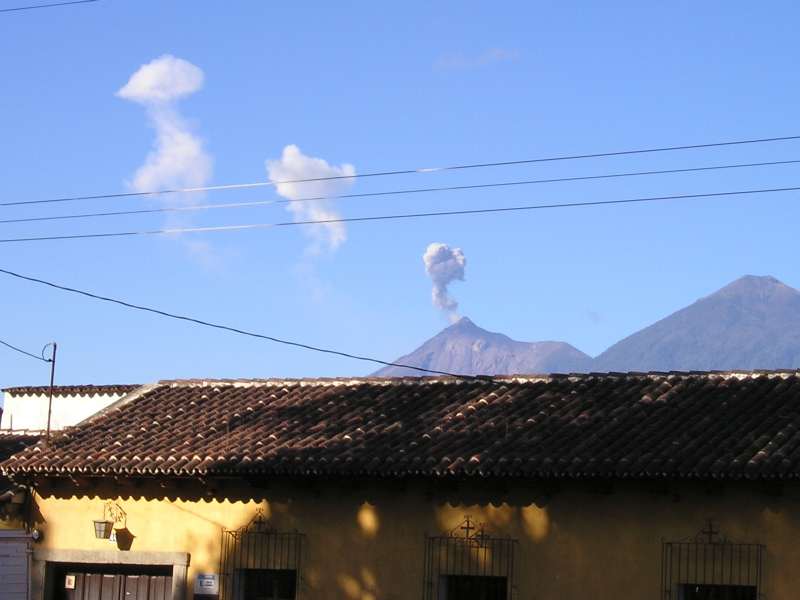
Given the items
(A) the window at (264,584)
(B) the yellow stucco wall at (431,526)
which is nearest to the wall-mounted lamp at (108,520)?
(B) the yellow stucco wall at (431,526)

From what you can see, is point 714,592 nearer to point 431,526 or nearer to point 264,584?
point 431,526

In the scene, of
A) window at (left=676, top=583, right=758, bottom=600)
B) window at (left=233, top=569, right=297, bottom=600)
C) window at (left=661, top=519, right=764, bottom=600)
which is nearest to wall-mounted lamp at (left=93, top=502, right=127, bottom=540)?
window at (left=233, top=569, right=297, bottom=600)

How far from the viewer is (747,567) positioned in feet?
41.2

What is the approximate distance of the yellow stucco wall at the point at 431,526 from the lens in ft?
42.0

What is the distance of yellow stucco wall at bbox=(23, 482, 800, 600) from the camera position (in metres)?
12.8

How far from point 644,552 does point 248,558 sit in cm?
544

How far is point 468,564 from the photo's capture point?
46.2 feet

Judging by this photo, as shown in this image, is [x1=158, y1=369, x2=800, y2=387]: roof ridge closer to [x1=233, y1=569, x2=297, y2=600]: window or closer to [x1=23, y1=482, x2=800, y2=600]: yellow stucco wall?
[x1=23, y1=482, x2=800, y2=600]: yellow stucco wall

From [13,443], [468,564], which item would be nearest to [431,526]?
[468,564]

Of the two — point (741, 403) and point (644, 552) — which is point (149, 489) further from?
point (741, 403)

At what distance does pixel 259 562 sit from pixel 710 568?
19.7 feet

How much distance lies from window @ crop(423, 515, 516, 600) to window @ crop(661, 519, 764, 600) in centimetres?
196

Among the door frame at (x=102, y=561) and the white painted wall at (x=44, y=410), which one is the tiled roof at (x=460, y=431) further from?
the white painted wall at (x=44, y=410)

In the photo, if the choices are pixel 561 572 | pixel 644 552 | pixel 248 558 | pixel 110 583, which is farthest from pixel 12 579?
pixel 644 552
